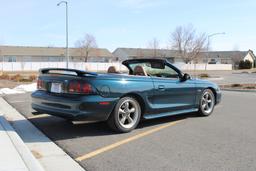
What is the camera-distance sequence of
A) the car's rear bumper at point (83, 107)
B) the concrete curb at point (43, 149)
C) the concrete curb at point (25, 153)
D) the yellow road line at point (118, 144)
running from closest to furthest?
the concrete curb at point (25, 153), the concrete curb at point (43, 149), the yellow road line at point (118, 144), the car's rear bumper at point (83, 107)

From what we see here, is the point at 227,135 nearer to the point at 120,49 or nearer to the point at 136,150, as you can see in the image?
the point at 136,150

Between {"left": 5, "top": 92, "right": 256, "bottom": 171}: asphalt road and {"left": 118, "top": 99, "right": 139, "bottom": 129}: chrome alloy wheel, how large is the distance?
0.22m

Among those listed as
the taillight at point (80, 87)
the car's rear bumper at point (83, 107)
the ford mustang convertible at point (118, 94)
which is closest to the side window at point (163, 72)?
the ford mustang convertible at point (118, 94)

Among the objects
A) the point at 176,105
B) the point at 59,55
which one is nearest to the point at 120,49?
the point at 59,55

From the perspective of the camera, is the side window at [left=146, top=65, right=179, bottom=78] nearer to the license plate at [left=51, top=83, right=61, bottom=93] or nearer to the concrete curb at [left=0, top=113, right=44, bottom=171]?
the license plate at [left=51, top=83, right=61, bottom=93]

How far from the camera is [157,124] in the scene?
7.48m

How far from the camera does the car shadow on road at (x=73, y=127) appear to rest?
21.2 feet

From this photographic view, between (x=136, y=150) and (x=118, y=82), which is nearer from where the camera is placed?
(x=136, y=150)

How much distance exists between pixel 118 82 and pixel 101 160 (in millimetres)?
1893

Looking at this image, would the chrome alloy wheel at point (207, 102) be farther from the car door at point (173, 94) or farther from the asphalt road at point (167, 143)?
the car door at point (173, 94)

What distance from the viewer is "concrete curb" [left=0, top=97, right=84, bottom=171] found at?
4.59 meters

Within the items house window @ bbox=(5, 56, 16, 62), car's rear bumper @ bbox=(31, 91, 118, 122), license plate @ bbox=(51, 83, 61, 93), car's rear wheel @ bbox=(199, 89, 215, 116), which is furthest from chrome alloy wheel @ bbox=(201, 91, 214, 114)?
house window @ bbox=(5, 56, 16, 62)

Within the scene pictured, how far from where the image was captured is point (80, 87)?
239 inches

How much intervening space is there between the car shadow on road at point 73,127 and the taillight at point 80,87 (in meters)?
0.89
